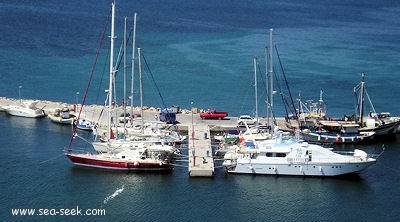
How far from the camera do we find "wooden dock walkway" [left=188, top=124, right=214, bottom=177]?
6738 cm

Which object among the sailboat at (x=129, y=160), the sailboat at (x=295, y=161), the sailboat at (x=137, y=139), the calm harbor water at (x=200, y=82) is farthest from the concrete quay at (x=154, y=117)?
the sailboat at (x=295, y=161)

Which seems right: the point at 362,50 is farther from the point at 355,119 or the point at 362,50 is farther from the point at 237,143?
the point at 237,143

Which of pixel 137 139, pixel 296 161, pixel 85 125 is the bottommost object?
pixel 296 161

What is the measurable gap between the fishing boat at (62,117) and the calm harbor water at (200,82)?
3.96 ft

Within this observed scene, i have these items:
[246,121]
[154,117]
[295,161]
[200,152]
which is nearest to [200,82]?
[154,117]

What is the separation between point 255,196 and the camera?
64125mm

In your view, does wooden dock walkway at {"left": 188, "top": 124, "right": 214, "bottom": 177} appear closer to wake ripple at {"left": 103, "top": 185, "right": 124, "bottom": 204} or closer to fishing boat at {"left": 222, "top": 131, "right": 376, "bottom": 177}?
fishing boat at {"left": 222, "top": 131, "right": 376, "bottom": 177}

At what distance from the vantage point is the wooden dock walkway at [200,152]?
6738 cm

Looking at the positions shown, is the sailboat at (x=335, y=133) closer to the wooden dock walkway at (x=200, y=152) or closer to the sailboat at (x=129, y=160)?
the wooden dock walkway at (x=200, y=152)

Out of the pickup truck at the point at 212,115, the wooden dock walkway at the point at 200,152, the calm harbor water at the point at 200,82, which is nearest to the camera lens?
the calm harbor water at the point at 200,82

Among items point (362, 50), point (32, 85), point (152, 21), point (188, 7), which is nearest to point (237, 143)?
point (32, 85)

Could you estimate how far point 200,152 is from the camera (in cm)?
7212

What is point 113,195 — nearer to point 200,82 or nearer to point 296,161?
point 296,161

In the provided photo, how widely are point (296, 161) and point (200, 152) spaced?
9.67 m
